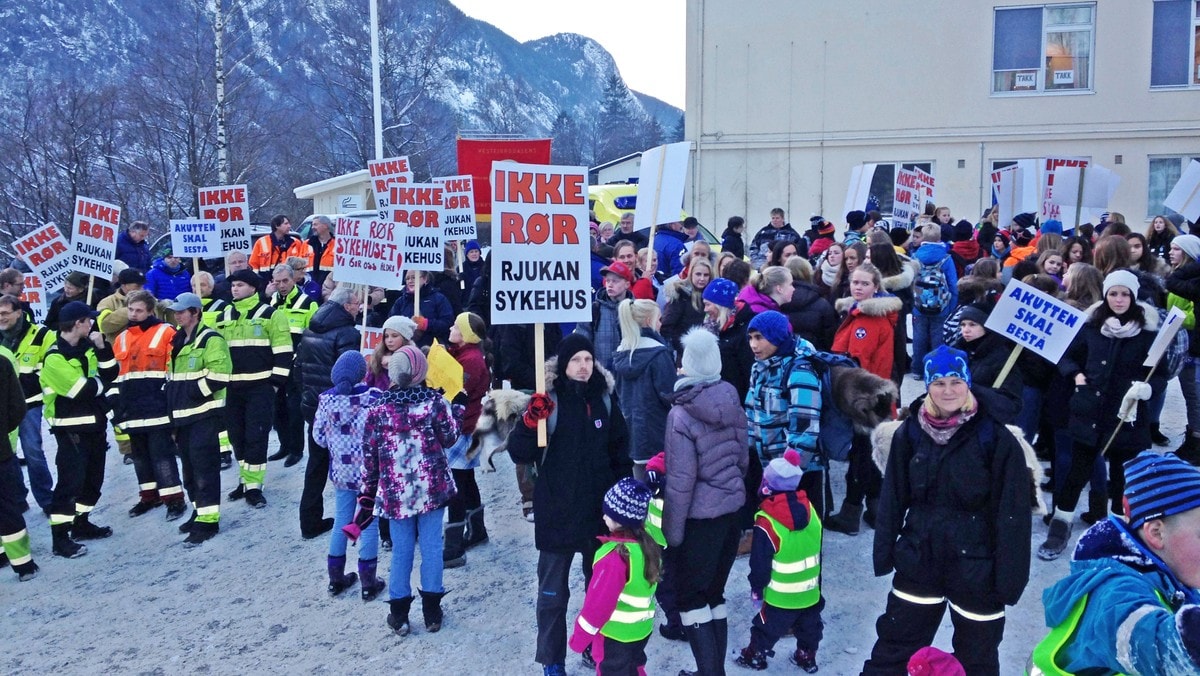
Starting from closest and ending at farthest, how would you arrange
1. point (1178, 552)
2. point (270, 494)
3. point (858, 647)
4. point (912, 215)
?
point (1178, 552)
point (858, 647)
point (270, 494)
point (912, 215)

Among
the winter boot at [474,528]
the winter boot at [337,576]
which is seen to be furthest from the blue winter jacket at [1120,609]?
the winter boot at [474,528]

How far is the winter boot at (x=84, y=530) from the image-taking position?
324 inches

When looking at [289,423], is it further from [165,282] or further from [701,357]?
[701,357]

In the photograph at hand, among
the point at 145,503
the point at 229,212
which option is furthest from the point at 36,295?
the point at 145,503

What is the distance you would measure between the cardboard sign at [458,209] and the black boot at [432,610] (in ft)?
20.6

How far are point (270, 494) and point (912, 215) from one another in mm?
10012

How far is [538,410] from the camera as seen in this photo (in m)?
5.20

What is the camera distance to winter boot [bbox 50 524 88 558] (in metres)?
7.90

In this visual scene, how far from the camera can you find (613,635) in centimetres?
479

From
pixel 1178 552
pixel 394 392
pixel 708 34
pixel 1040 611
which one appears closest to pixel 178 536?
pixel 394 392

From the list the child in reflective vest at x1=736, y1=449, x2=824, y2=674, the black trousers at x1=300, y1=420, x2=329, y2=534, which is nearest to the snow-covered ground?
the black trousers at x1=300, y1=420, x2=329, y2=534

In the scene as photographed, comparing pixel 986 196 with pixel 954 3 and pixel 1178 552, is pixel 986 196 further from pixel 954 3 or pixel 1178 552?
pixel 1178 552

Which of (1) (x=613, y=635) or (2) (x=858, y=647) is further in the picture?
(2) (x=858, y=647)

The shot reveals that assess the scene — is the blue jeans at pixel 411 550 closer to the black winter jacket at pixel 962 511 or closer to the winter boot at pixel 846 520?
the black winter jacket at pixel 962 511
